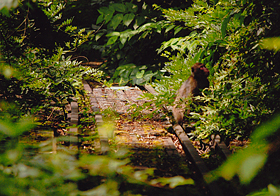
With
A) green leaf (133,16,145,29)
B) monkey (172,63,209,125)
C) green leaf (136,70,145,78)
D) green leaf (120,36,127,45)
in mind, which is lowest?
monkey (172,63,209,125)

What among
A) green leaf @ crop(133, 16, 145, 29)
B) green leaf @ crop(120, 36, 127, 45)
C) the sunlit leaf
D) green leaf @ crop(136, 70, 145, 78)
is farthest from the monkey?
green leaf @ crop(133, 16, 145, 29)

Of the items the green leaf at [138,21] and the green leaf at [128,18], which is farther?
the green leaf at [138,21]

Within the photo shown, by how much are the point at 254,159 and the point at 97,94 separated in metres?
7.77

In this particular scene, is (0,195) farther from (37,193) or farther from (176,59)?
(176,59)

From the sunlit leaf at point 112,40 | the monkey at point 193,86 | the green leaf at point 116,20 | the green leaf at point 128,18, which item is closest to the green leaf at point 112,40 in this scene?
the sunlit leaf at point 112,40

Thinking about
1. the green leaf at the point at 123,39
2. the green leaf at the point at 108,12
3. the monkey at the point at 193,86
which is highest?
the green leaf at the point at 108,12

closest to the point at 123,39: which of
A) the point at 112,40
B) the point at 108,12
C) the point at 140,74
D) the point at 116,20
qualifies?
the point at 112,40

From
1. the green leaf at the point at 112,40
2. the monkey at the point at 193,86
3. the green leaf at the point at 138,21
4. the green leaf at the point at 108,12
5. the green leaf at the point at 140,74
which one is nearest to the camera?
the monkey at the point at 193,86

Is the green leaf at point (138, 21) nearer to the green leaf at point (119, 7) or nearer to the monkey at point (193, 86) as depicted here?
the green leaf at point (119, 7)

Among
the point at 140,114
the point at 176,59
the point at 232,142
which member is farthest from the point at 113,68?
the point at 232,142

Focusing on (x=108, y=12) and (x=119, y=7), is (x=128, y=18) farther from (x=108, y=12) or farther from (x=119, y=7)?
(x=108, y=12)

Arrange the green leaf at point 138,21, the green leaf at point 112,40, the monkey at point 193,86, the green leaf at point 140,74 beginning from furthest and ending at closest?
the green leaf at point 138,21 → the green leaf at point 112,40 → the green leaf at point 140,74 → the monkey at point 193,86

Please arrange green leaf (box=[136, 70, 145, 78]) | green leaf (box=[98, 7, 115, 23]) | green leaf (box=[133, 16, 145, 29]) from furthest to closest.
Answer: green leaf (box=[133, 16, 145, 29]), green leaf (box=[98, 7, 115, 23]), green leaf (box=[136, 70, 145, 78])

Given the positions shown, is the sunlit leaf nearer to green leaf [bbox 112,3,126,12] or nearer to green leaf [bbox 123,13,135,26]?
green leaf [bbox 123,13,135,26]
